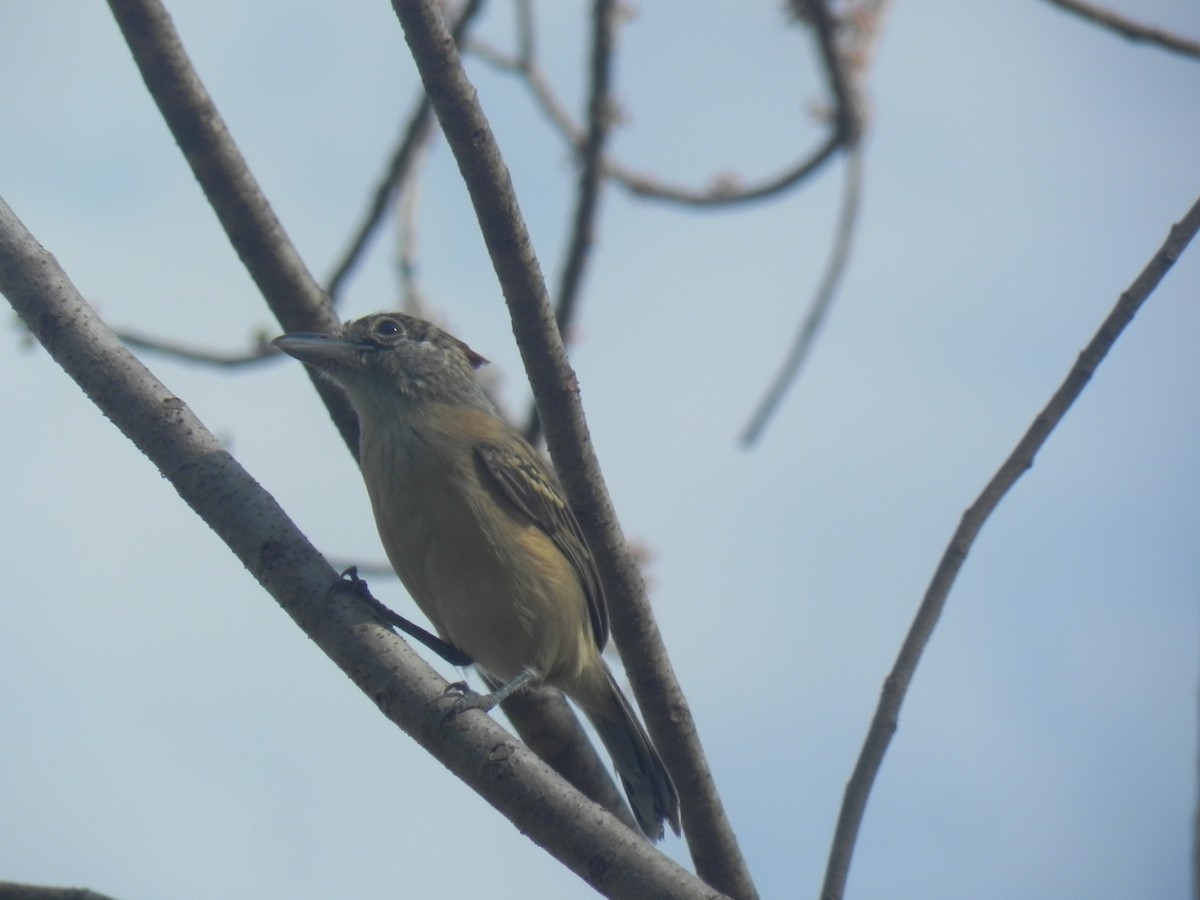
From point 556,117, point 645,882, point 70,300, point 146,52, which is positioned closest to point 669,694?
point 645,882

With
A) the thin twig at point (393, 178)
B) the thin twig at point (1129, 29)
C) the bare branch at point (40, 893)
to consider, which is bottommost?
the bare branch at point (40, 893)

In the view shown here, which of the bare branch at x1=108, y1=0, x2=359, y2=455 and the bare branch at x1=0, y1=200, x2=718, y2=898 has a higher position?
the bare branch at x1=108, y1=0, x2=359, y2=455

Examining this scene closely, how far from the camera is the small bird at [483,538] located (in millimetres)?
5340

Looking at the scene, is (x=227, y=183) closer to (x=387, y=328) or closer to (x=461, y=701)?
(x=387, y=328)

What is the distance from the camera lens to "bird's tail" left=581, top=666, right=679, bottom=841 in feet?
19.0

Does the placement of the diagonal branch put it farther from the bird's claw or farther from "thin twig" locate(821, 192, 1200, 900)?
the bird's claw

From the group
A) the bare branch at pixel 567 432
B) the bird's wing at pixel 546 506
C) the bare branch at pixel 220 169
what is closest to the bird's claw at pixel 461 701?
the bare branch at pixel 567 432

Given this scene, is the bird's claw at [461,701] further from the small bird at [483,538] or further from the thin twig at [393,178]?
the thin twig at [393,178]

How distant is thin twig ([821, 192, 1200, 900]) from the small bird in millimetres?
1272

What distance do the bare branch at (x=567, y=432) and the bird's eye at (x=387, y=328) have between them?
2118 millimetres

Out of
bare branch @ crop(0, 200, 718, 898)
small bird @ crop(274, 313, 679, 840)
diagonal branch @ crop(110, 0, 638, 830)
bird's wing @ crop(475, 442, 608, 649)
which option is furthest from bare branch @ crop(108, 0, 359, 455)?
bare branch @ crop(0, 200, 718, 898)

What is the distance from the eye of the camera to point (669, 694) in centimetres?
483

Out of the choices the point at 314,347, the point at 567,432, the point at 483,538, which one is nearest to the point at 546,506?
the point at 483,538

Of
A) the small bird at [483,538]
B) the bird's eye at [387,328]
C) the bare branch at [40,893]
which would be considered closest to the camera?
the bare branch at [40,893]
